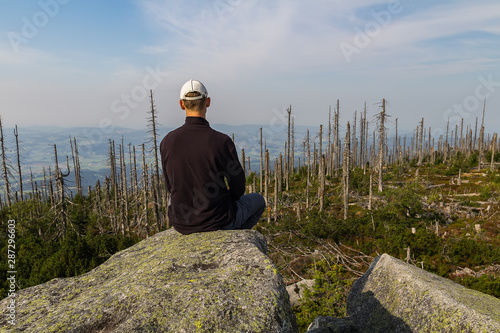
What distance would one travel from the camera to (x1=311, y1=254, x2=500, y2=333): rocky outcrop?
3559 mm

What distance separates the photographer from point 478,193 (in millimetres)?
29922

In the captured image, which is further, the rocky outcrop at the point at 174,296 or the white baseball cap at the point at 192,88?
the white baseball cap at the point at 192,88

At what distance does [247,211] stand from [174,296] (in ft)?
6.19

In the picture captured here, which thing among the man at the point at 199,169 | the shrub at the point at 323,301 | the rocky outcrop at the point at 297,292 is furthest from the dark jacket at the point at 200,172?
the rocky outcrop at the point at 297,292

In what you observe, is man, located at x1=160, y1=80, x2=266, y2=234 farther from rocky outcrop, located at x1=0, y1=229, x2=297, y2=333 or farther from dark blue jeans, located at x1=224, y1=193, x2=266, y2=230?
rocky outcrop, located at x1=0, y1=229, x2=297, y2=333

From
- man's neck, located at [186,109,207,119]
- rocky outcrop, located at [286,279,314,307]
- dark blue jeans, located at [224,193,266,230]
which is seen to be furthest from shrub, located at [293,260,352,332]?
man's neck, located at [186,109,207,119]

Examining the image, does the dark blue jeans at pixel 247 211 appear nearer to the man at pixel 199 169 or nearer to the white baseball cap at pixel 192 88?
the man at pixel 199 169

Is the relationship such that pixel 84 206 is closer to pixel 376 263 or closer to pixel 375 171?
pixel 376 263

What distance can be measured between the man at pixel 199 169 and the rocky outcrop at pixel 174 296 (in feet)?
1.30

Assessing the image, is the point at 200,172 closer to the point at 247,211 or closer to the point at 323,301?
the point at 247,211

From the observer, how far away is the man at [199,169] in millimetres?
3615

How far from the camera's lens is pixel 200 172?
11.8ft

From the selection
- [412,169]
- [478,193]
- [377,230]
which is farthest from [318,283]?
[412,169]

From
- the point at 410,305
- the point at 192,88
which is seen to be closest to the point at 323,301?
the point at 410,305
